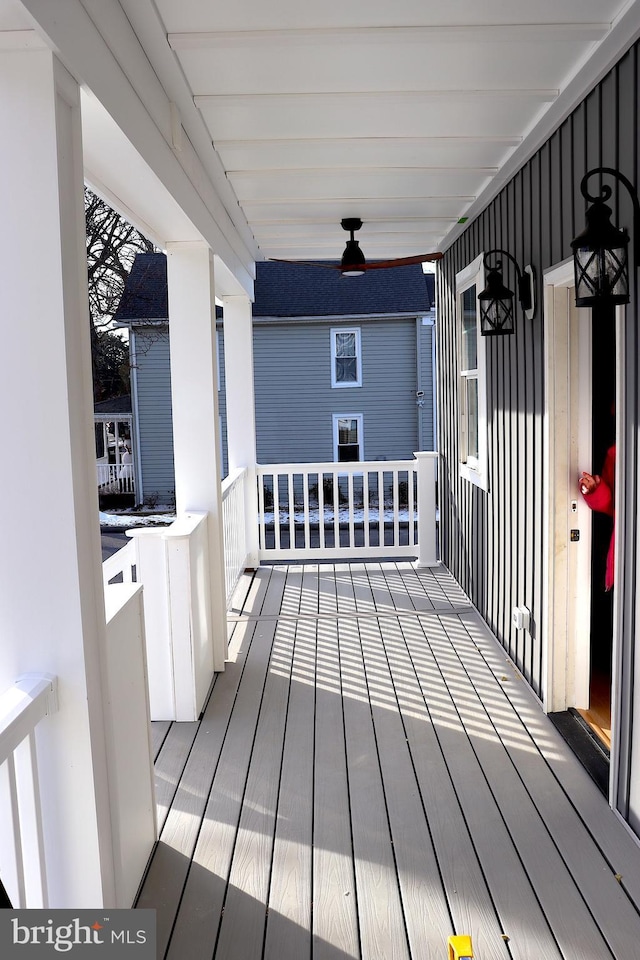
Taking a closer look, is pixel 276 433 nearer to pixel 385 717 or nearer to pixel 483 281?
pixel 483 281

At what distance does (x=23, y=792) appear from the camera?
6.15 feet

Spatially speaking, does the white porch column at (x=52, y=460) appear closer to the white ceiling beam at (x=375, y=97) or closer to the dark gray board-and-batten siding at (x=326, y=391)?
the white ceiling beam at (x=375, y=97)

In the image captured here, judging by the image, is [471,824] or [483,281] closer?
[471,824]

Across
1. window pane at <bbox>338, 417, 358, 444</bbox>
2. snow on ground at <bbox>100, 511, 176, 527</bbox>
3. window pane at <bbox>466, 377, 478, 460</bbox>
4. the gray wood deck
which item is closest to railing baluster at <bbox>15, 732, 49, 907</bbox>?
the gray wood deck

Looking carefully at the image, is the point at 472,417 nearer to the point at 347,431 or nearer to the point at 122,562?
the point at 122,562

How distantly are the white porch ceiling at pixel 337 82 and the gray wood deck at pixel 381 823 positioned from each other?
7.94 ft

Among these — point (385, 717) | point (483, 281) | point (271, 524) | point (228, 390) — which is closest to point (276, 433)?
point (271, 524)

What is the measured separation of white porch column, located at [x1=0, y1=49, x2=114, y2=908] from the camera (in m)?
1.80

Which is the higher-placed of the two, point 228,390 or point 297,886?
point 228,390

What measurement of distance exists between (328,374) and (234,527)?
26.6ft

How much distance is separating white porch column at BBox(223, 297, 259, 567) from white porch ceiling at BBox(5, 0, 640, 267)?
8.05 feet

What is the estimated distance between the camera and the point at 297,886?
8.12ft

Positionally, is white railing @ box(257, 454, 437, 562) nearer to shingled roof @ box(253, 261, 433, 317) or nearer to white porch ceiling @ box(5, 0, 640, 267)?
shingled roof @ box(253, 261, 433, 317)

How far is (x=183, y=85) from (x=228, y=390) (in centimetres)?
434
